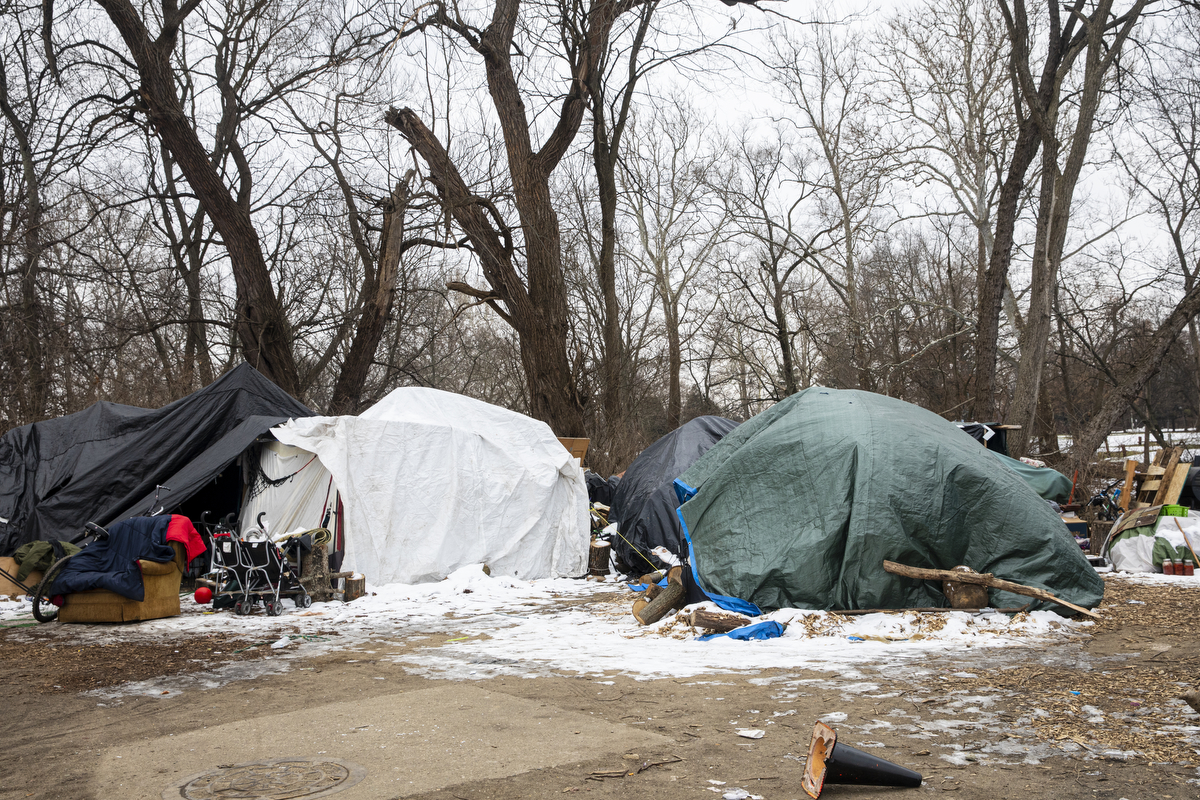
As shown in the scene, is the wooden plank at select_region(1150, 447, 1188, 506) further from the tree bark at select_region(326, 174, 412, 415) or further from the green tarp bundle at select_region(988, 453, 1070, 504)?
the tree bark at select_region(326, 174, 412, 415)

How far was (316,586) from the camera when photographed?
1018 centimetres

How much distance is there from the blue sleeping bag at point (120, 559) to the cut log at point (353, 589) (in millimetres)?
2064

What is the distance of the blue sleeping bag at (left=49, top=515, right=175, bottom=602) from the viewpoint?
28.8 ft

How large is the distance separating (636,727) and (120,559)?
262 inches

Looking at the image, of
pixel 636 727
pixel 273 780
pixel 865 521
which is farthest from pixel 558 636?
pixel 273 780

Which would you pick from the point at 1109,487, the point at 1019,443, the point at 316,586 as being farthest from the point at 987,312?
the point at 316,586

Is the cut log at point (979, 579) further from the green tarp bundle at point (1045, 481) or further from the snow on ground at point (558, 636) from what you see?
the green tarp bundle at point (1045, 481)

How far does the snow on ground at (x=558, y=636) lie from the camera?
21.0ft

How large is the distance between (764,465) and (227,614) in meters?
6.06

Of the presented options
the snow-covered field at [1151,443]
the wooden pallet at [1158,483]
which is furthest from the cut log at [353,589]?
the snow-covered field at [1151,443]

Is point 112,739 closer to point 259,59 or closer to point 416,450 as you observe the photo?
point 416,450

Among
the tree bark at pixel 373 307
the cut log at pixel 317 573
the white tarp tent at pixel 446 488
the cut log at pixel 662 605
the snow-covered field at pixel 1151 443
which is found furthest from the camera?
the snow-covered field at pixel 1151 443

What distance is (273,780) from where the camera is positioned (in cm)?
391

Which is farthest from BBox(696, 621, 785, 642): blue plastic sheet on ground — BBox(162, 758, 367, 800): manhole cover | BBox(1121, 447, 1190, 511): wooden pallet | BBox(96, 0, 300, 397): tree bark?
BBox(96, 0, 300, 397): tree bark
